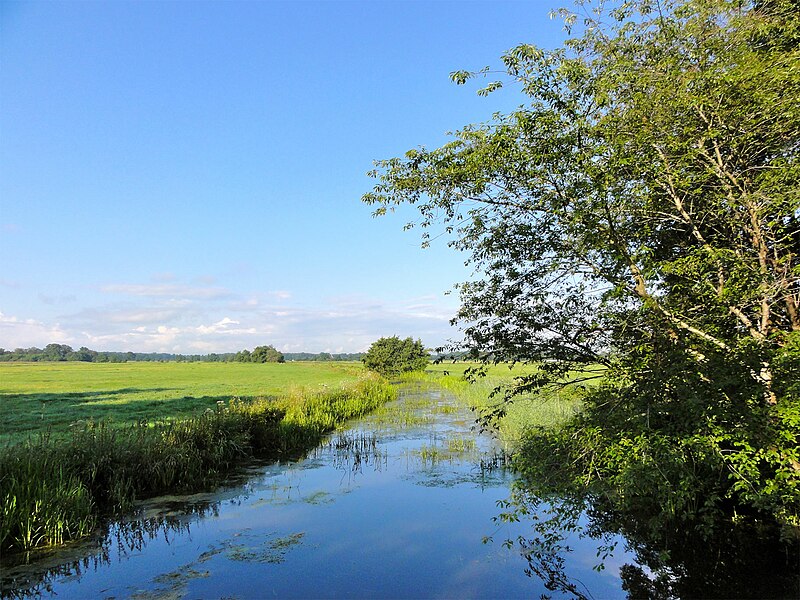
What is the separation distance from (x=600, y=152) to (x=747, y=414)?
386 cm

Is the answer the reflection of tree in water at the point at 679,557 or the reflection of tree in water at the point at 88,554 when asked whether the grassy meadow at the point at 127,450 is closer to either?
the reflection of tree in water at the point at 88,554

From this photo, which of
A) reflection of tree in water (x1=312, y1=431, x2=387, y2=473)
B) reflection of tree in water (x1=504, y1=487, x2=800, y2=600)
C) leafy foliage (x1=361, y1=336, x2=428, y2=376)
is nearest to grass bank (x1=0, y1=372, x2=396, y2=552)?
reflection of tree in water (x1=312, y1=431, x2=387, y2=473)

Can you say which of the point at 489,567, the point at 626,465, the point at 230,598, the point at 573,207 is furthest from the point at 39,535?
the point at 573,207

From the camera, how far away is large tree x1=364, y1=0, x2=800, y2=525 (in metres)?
5.48

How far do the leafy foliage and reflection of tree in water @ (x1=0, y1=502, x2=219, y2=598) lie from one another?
49.5 metres

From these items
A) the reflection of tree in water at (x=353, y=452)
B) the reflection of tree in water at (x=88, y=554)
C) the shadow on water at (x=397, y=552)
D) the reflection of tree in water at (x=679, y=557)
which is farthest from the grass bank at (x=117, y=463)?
the reflection of tree in water at (x=679, y=557)

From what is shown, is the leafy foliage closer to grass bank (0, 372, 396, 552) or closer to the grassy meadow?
the grassy meadow

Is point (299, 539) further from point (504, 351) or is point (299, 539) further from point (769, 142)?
point (769, 142)

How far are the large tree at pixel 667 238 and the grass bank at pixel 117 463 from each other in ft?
24.2

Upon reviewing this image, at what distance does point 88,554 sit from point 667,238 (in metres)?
10.7

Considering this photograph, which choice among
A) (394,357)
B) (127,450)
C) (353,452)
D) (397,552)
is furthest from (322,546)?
(394,357)

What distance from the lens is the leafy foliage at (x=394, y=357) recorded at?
59.0 m

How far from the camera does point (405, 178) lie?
291 inches

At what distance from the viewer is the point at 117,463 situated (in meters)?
9.45
